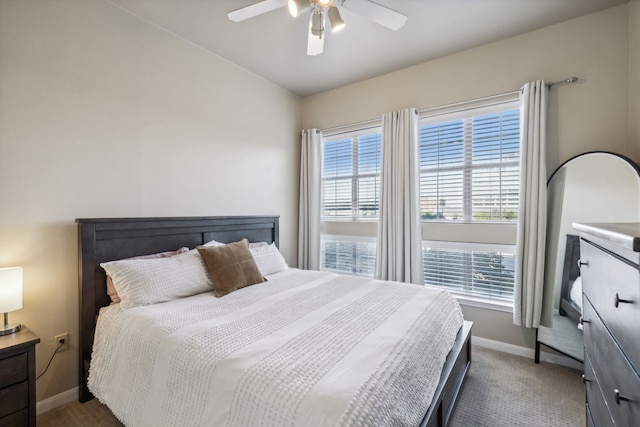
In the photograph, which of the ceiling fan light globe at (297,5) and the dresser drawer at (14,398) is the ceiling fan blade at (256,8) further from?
the dresser drawer at (14,398)

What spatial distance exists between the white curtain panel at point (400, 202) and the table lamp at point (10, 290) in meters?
2.91

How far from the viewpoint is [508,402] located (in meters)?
2.00

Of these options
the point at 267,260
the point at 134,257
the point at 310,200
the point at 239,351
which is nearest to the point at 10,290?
the point at 134,257

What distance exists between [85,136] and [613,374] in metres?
3.10

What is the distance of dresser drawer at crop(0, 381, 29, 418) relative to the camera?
1.53 metres

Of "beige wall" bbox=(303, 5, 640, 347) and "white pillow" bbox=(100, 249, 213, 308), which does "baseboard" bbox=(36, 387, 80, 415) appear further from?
"beige wall" bbox=(303, 5, 640, 347)

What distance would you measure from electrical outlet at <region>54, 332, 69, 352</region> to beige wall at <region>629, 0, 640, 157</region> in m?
4.31

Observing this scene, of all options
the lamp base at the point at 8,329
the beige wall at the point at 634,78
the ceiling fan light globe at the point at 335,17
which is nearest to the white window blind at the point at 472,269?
the beige wall at the point at 634,78

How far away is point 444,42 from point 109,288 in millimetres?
3505

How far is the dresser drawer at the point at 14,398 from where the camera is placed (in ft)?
5.00

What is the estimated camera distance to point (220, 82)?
3021 millimetres

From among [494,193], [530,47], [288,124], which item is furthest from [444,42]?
[288,124]

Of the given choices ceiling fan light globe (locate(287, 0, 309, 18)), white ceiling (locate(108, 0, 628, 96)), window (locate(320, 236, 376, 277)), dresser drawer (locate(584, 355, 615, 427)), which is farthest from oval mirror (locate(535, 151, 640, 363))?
ceiling fan light globe (locate(287, 0, 309, 18))

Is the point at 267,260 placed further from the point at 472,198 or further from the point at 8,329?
the point at 472,198
